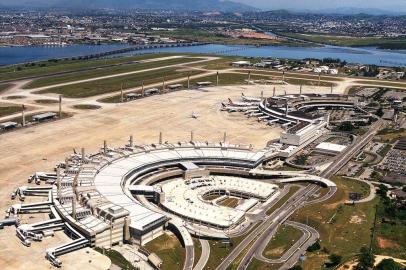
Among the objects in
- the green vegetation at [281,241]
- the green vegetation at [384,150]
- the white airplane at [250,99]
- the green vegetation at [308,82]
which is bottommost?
the green vegetation at [281,241]

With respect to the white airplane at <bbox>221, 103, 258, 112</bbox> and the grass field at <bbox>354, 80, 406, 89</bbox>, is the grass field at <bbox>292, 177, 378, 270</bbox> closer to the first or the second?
the white airplane at <bbox>221, 103, 258, 112</bbox>

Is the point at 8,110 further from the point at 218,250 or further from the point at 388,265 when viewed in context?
the point at 388,265

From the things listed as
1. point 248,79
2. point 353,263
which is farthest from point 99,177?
point 248,79

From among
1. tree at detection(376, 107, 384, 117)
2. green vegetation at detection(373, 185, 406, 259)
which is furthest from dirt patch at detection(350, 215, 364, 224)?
tree at detection(376, 107, 384, 117)

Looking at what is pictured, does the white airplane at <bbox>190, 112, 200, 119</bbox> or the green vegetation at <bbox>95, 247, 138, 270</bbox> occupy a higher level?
the white airplane at <bbox>190, 112, 200, 119</bbox>

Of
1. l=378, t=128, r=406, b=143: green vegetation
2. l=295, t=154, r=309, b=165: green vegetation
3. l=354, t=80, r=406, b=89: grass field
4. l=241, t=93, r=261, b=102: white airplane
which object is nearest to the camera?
l=295, t=154, r=309, b=165: green vegetation

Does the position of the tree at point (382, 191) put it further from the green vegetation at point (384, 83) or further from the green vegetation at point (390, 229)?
the green vegetation at point (384, 83)

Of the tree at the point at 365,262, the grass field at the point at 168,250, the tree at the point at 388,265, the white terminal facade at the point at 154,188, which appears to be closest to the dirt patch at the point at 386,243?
the tree at the point at 388,265
